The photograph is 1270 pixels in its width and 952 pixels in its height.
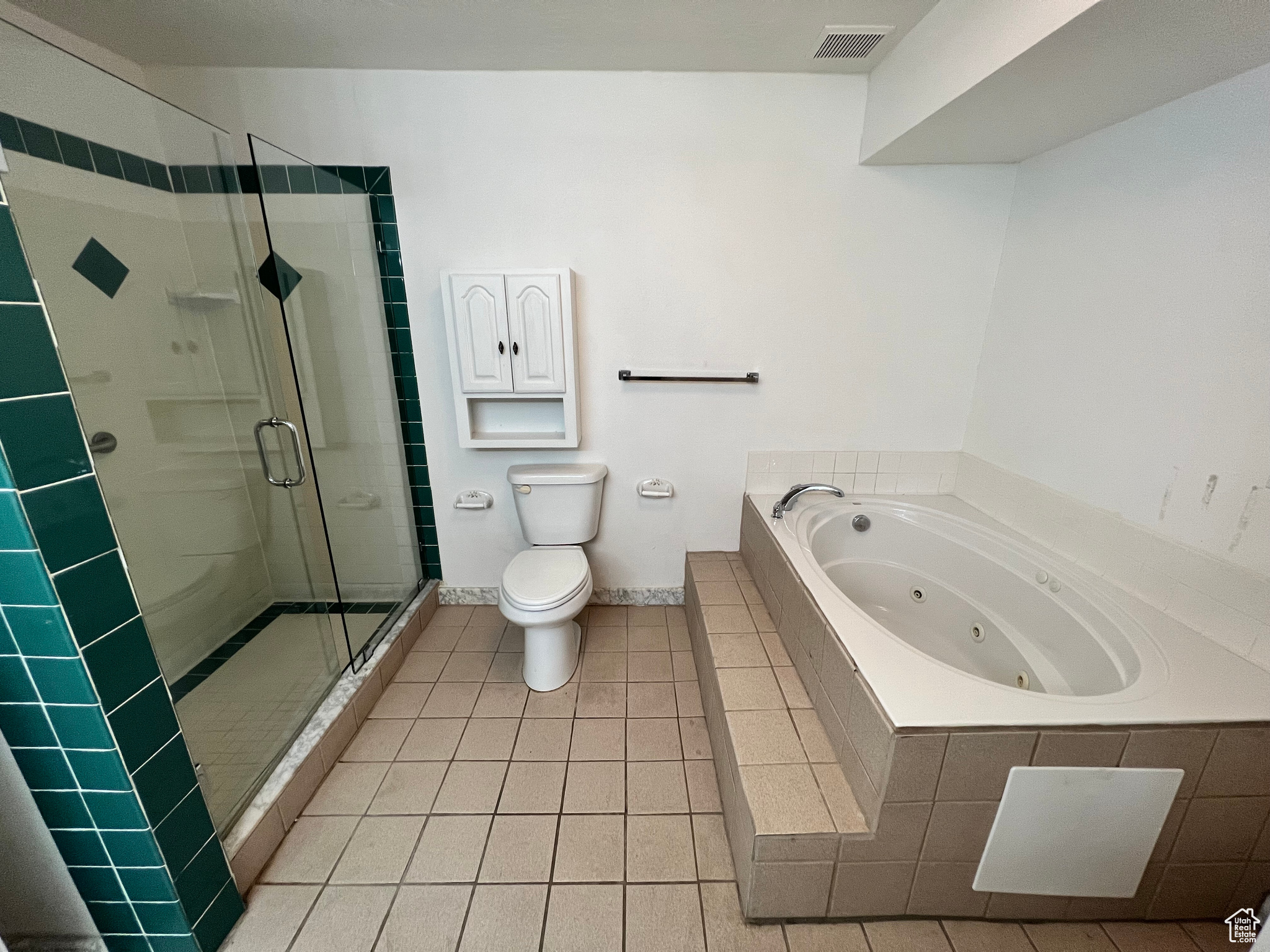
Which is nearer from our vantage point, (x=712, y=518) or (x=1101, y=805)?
Result: (x=1101, y=805)

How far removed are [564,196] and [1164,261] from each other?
1847 mm

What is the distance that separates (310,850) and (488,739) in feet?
1.68

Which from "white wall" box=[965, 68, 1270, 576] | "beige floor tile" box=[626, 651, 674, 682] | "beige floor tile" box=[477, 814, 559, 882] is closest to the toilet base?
"beige floor tile" box=[626, 651, 674, 682]

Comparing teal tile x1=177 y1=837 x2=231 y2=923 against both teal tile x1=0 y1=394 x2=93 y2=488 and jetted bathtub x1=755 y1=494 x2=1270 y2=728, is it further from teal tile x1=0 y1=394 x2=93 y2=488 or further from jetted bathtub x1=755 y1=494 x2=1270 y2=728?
jetted bathtub x1=755 y1=494 x2=1270 y2=728

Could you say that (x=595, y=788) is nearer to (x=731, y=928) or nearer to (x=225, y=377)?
(x=731, y=928)

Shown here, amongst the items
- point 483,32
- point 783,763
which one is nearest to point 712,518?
point 783,763

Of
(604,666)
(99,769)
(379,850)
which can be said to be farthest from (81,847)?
(604,666)

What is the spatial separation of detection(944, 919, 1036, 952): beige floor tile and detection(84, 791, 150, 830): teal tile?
5.60ft

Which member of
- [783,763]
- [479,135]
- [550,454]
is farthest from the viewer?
[550,454]

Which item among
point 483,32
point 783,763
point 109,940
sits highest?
point 483,32

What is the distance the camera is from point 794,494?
79.1 inches

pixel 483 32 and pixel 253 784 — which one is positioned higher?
pixel 483 32

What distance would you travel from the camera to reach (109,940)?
104cm

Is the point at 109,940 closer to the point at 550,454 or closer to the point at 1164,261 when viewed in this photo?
the point at 550,454
